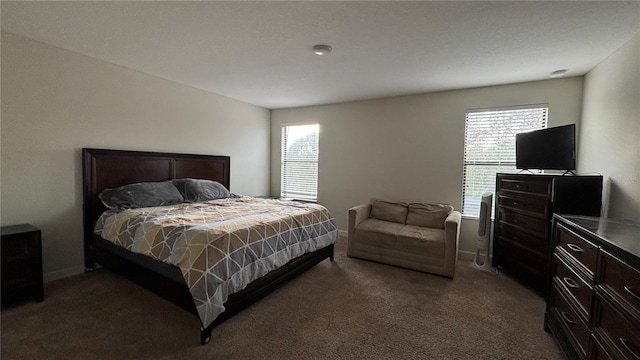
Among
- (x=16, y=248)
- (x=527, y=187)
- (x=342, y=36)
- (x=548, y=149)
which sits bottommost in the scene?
(x=16, y=248)

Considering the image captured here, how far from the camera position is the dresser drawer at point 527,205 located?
8.72 feet

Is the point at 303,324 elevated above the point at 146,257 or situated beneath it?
situated beneath

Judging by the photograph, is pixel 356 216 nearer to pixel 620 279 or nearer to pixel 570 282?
pixel 570 282

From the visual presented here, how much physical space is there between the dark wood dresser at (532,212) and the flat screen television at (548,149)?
0.24 meters

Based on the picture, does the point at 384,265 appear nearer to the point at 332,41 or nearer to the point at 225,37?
the point at 332,41

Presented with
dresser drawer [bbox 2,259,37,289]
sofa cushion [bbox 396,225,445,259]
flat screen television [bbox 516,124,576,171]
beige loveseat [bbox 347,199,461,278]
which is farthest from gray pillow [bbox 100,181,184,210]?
flat screen television [bbox 516,124,576,171]

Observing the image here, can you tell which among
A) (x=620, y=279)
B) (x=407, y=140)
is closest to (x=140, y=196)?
(x=407, y=140)

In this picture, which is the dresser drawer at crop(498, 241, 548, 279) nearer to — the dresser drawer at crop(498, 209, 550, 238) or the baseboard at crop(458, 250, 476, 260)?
the dresser drawer at crop(498, 209, 550, 238)

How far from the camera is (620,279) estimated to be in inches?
50.9

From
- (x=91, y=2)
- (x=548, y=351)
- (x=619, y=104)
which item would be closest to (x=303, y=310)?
(x=548, y=351)

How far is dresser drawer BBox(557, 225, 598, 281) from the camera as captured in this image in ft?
5.04

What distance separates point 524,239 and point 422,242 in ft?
3.44

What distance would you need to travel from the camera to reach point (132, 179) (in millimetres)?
3420

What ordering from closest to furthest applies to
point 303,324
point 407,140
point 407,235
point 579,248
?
point 579,248, point 303,324, point 407,235, point 407,140
